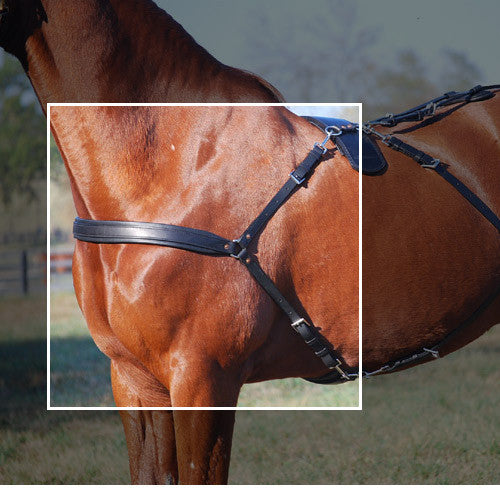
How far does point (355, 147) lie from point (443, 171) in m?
0.32

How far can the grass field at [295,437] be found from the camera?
311 cm

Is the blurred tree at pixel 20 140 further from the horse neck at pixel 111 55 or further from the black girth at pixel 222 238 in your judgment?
Answer: the black girth at pixel 222 238

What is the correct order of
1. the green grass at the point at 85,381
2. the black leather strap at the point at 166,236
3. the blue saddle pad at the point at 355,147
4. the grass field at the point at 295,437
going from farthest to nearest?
1. the grass field at the point at 295,437
2. the green grass at the point at 85,381
3. the blue saddle pad at the point at 355,147
4. the black leather strap at the point at 166,236

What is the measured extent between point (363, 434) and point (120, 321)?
2344 millimetres

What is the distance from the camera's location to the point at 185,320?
1.68 meters

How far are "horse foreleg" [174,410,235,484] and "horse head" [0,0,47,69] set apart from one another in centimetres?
110

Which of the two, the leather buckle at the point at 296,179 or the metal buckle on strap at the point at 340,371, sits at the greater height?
the leather buckle at the point at 296,179

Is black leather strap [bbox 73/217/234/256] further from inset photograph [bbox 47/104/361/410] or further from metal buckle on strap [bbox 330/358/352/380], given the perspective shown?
metal buckle on strap [bbox 330/358/352/380]

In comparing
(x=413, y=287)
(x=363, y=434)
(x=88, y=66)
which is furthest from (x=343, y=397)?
(x=88, y=66)

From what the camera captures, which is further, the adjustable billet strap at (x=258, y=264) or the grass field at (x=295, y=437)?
the grass field at (x=295, y=437)

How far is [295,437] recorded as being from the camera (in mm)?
3664

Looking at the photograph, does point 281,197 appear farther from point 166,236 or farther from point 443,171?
point 443,171

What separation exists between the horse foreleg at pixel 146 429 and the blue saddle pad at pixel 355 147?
0.87 meters

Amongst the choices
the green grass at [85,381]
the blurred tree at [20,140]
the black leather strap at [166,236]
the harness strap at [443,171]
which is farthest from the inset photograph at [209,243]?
the blurred tree at [20,140]
